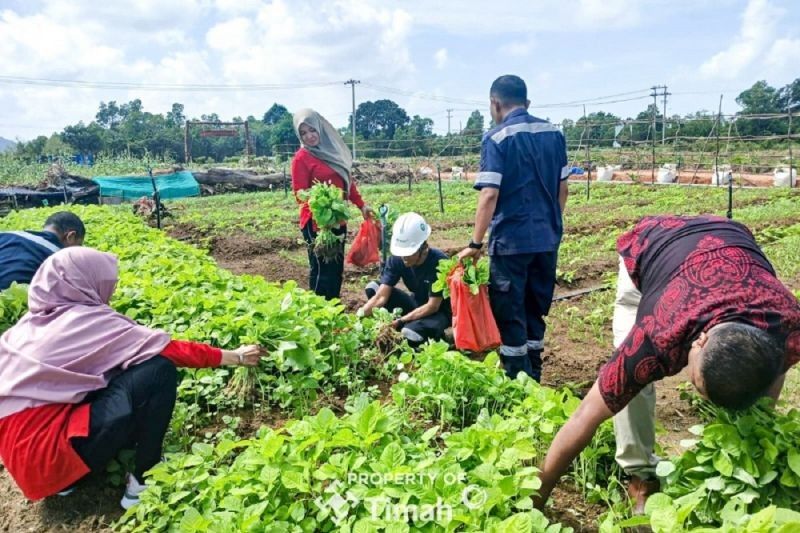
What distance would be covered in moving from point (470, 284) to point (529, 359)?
25.9 inches

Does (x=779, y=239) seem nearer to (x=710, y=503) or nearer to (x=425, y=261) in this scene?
(x=425, y=261)

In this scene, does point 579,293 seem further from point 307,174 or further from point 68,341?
point 68,341

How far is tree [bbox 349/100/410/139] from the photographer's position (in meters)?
71.4

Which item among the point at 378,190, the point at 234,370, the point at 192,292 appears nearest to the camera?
the point at 234,370

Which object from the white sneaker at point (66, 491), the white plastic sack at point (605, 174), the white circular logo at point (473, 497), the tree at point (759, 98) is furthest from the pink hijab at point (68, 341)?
the tree at point (759, 98)

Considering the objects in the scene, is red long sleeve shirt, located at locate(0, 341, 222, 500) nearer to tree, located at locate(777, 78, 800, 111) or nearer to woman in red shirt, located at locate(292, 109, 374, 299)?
woman in red shirt, located at locate(292, 109, 374, 299)

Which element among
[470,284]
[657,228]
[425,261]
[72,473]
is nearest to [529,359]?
[470,284]

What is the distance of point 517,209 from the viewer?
3646 mm

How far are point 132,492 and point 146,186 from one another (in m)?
19.6

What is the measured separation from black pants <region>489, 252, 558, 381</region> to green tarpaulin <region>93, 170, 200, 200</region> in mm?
17787

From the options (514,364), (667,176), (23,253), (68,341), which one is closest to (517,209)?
(514,364)

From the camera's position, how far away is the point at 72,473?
239 cm

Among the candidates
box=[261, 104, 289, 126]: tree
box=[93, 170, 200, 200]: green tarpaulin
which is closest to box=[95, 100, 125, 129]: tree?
box=[261, 104, 289, 126]: tree

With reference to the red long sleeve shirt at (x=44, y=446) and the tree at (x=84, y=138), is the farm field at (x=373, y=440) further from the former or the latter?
the tree at (x=84, y=138)
